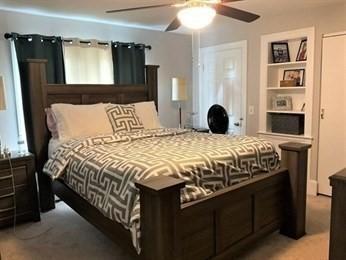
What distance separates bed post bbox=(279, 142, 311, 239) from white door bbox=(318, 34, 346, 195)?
1.17m

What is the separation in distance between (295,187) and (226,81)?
240 cm

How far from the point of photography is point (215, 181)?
2.16 metres

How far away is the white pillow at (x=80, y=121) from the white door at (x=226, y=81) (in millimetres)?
2059

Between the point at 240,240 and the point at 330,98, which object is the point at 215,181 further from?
the point at 330,98

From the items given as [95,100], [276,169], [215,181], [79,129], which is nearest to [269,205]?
[276,169]

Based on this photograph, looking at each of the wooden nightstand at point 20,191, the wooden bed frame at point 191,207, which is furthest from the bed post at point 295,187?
the wooden nightstand at point 20,191

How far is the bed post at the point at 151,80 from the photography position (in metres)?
4.19

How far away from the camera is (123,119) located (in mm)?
3469

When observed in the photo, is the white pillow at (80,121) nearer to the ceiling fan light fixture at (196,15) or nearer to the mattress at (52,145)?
the mattress at (52,145)

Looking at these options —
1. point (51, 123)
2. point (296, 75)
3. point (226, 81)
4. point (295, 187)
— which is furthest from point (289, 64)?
point (51, 123)

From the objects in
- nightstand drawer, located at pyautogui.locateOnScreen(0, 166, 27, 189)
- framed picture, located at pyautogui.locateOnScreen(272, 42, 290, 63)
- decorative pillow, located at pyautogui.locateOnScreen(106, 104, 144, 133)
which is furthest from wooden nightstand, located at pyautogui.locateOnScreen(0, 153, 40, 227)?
framed picture, located at pyautogui.locateOnScreen(272, 42, 290, 63)

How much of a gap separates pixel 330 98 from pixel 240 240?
2194mm

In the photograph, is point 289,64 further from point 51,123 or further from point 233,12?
point 51,123

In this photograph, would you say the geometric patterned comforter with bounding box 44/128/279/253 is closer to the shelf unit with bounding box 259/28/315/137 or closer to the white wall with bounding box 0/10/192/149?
the white wall with bounding box 0/10/192/149
